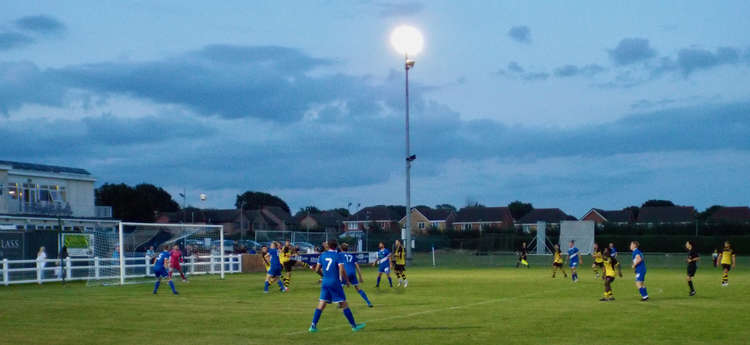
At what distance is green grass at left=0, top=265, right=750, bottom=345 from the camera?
1477 cm

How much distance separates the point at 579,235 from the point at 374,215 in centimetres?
9057

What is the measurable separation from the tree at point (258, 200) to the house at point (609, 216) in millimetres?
69482

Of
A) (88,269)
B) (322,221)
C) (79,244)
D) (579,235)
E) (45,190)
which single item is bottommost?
(88,269)

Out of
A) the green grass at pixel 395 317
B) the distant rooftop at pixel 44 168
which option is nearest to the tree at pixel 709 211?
the distant rooftop at pixel 44 168

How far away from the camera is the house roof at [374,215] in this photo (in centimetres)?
15288

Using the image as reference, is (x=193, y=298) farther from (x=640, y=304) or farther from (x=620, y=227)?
(x=620, y=227)

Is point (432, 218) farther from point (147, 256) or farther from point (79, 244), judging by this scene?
point (147, 256)

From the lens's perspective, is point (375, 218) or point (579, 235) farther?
point (375, 218)

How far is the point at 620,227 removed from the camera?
76.0 metres

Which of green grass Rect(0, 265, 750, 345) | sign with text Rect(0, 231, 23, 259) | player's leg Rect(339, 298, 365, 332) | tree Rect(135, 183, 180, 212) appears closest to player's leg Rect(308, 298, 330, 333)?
green grass Rect(0, 265, 750, 345)

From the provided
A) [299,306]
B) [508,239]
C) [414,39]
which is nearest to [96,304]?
[299,306]

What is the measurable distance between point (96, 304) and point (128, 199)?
10698 centimetres

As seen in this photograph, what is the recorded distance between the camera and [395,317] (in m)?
18.5

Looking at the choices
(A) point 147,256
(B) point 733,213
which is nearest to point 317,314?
Result: (A) point 147,256
